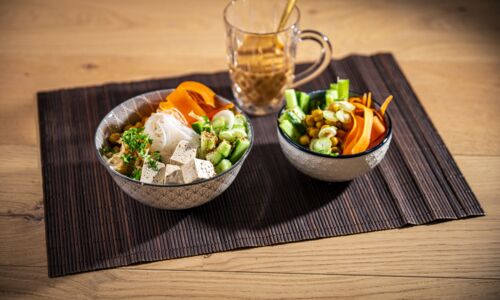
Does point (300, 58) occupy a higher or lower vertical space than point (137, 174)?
lower

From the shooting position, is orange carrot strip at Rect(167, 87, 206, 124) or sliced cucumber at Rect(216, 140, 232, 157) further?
orange carrot strip at Rect(167, 87, 206, 124)

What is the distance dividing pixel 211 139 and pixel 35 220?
0.46m

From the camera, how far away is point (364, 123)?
1.35 meters

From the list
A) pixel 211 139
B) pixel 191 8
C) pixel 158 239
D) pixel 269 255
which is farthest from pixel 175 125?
pixel 191 8

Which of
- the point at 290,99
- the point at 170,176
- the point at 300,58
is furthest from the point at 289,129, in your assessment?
the point at 300,58

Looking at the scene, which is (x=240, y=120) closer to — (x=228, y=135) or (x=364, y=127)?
(x=228, y=135)

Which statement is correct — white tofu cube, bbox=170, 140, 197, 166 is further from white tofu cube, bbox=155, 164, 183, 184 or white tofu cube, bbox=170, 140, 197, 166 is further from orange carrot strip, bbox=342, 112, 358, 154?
orange carrot strip, bbox=342, 112, 358, 154

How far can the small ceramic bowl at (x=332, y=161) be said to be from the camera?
4.28 feet

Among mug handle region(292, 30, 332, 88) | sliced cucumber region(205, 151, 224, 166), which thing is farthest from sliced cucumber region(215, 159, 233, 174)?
mug handle region(292, 30, 332, 88)

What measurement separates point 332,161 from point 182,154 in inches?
13.6

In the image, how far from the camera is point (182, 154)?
126 centimetres

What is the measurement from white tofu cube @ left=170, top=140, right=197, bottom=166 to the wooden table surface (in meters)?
0.22

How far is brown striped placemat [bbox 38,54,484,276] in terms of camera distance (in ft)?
4.22

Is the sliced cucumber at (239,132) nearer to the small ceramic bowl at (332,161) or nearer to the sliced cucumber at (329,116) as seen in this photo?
the small ceramic bowl at (332,161)
